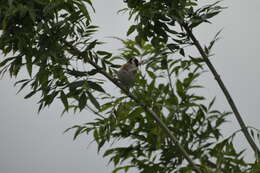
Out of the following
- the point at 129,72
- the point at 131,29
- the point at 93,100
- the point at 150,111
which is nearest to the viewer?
the point at 93,100

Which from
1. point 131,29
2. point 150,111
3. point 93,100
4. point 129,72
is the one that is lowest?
point 150,111

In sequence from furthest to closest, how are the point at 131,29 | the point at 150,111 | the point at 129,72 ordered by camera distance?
the point at 129,72 < the point at 131,29 < the point at 150,111

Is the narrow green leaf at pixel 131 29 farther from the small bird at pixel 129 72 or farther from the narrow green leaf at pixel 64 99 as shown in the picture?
the narrow green leaf at pixel 64 99

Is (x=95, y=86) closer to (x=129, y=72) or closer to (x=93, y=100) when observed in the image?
(x=93, y=100)

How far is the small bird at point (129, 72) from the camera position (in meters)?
3.99

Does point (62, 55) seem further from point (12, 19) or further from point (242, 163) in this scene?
point (242, 163)

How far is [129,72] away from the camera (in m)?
4.24

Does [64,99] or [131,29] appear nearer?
[64,99]

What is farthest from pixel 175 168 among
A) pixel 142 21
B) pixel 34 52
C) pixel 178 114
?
pixel 34 52

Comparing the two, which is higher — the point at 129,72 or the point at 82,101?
the point at 129,72

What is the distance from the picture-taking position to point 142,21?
3943mm

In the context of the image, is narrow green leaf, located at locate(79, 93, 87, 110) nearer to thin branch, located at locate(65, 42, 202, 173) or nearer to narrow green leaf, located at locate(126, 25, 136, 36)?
thin branch, located at locate(65, 42, 202, 173)

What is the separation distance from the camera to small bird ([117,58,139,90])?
13.1ft

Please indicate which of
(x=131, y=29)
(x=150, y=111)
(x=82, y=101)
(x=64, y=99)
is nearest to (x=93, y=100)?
(x=82, y=101)
